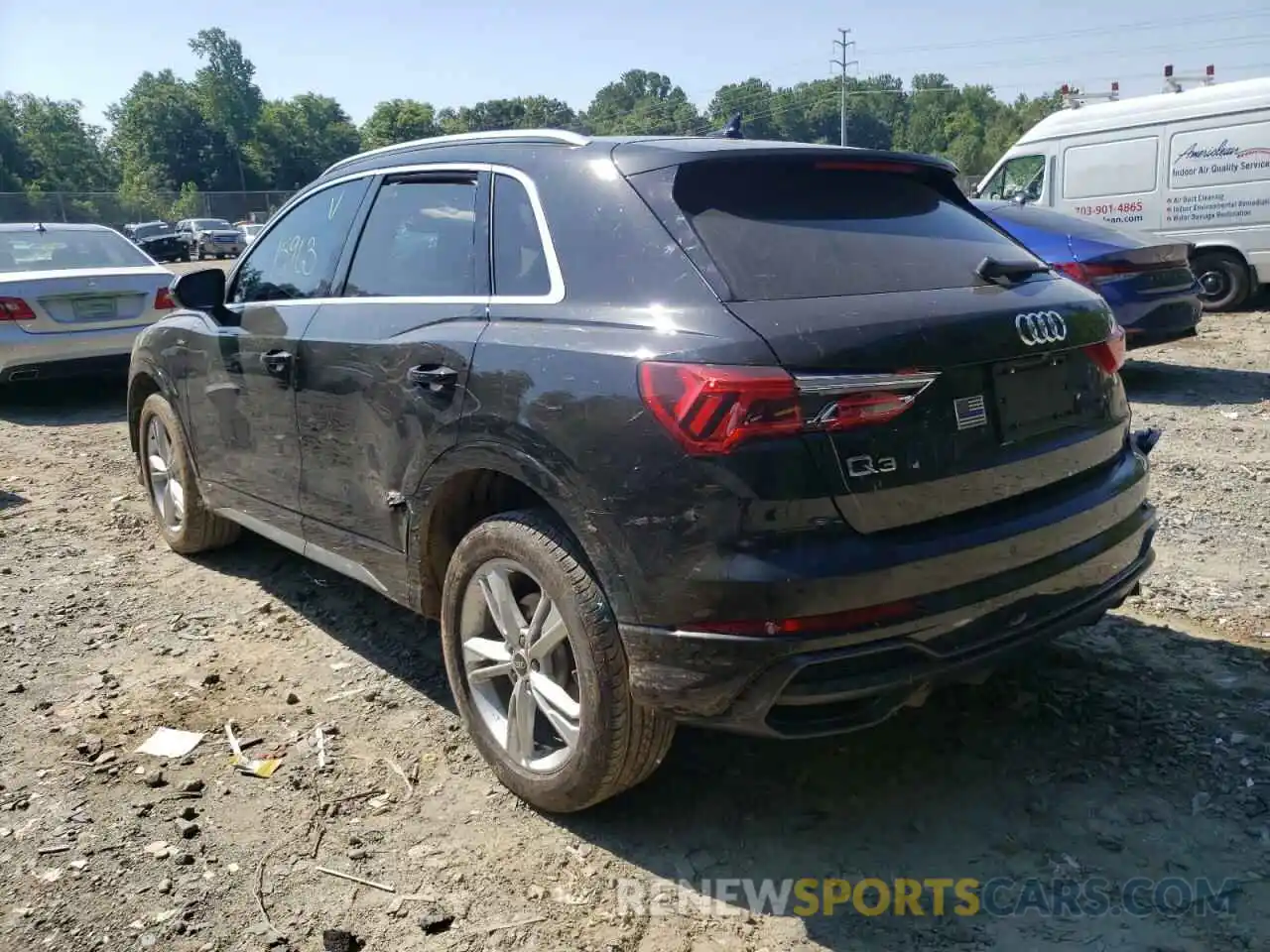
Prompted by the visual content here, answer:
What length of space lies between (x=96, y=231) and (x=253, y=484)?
718cm

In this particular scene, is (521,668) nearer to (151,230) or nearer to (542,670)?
(542,670)

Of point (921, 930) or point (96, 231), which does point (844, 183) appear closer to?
point (921, 930)

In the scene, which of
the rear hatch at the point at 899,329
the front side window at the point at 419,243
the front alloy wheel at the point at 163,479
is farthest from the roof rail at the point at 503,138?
the front alloy wheel at the point at 163,479

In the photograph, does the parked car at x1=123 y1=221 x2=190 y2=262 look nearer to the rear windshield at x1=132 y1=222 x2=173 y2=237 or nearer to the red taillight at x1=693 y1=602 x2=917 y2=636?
the rear windshield at x1=132 y1=222 x2=173 y2=237

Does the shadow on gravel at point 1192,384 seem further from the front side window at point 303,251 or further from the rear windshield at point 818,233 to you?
the front side window at point 303,251

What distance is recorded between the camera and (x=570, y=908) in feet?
8.65

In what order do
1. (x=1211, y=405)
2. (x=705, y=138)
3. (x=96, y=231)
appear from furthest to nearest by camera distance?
(x=96, y=231), (x=1211, y=405), (x=705, y=138)

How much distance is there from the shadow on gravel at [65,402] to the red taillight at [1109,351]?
25.2 ft

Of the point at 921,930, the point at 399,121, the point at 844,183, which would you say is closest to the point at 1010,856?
the point at 921,930

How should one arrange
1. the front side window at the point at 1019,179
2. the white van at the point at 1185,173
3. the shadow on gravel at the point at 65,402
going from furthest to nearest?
the front side window at the point at 1019,179 → the white van at the point at 1185,173 → the shadow on gravel at the point at 65,402

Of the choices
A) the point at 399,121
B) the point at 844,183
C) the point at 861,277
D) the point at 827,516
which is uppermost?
the point at 399,121

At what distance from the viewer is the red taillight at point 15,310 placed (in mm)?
8578

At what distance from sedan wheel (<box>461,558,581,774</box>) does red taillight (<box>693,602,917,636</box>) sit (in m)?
0.52

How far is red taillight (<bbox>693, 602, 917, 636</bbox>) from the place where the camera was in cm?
237
